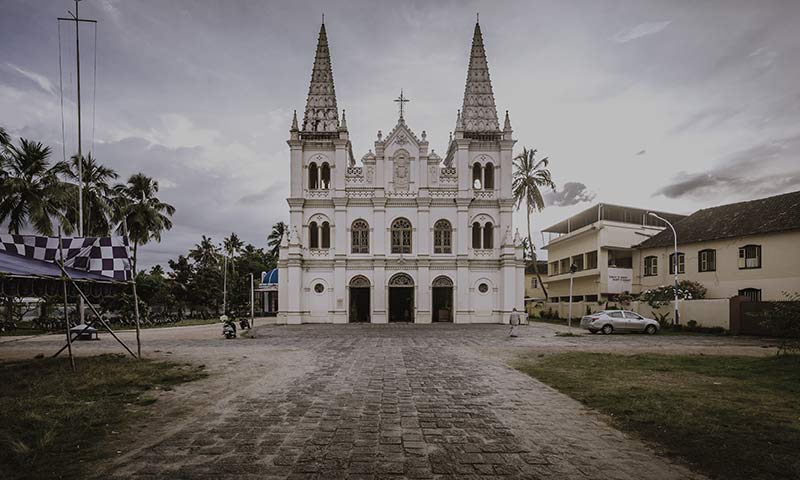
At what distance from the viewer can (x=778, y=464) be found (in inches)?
184

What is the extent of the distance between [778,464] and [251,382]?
27.5ft

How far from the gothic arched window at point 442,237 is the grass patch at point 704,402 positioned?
2097 centimetres

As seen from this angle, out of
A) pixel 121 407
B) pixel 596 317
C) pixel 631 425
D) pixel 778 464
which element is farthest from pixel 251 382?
pixel 596 317

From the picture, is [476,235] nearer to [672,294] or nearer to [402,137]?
[402,137]

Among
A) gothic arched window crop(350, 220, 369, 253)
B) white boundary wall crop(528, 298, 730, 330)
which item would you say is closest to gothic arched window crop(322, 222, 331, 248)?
gothic arched window crop(350, 220, 369, 253)

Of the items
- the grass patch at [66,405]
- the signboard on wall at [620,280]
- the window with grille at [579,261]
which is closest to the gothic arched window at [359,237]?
the signboard on wall at [620,280]

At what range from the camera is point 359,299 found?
35.5 metres

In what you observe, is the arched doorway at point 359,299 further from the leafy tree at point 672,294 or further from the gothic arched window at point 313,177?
the leafy tree at point 672,294

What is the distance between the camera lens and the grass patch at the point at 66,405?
4.84m

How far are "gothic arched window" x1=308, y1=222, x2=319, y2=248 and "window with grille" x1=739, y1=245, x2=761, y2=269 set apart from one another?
27541mm

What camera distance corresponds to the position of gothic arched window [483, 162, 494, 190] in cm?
3497

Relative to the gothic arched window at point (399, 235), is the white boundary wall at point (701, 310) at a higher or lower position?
lower

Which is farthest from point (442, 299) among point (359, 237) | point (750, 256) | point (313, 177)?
point (750, 256)

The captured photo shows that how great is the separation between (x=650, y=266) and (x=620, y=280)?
2.48m
